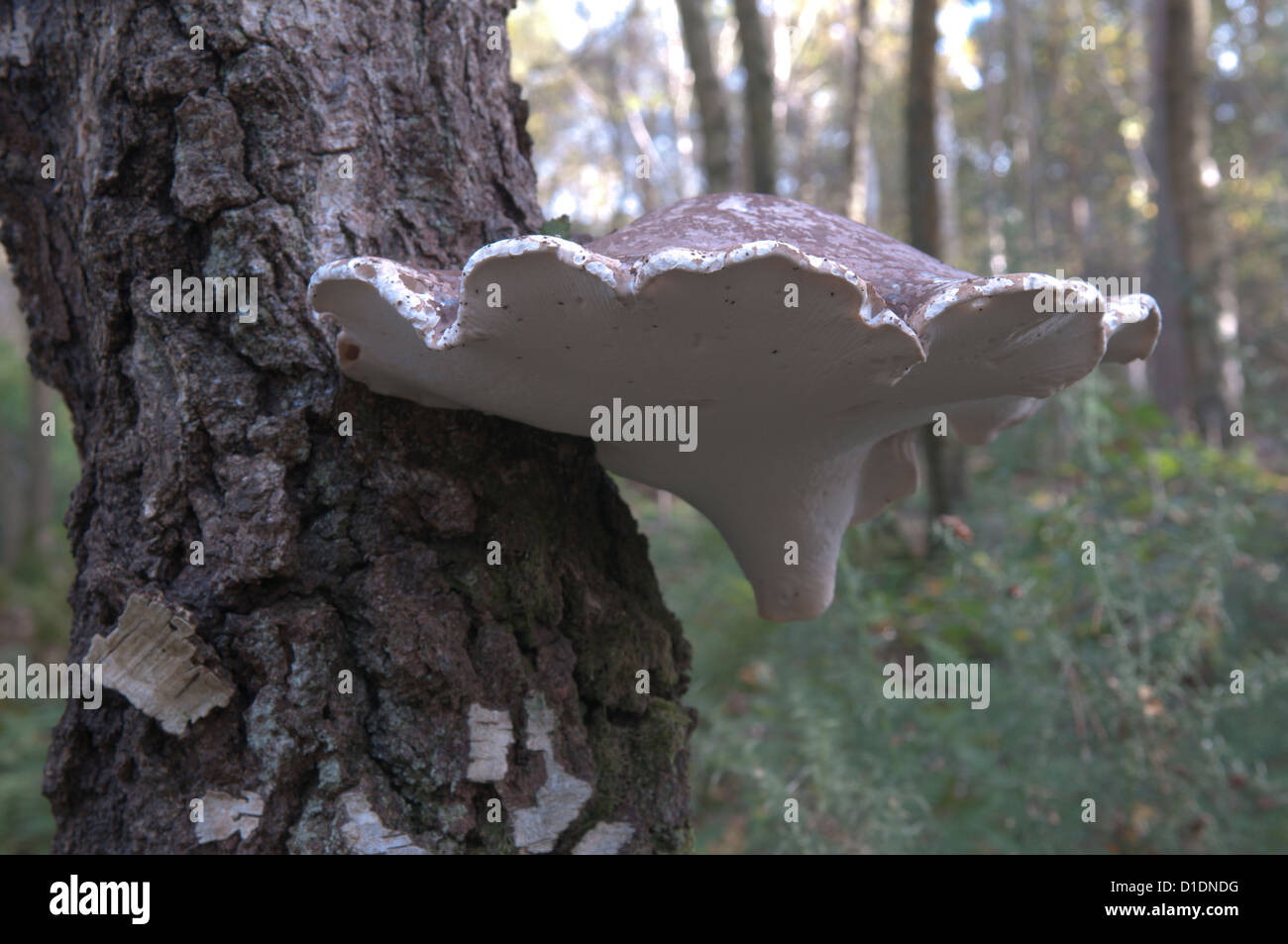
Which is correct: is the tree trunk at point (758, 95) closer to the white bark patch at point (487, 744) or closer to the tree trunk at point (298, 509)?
the tree trunk at point (298, 509)

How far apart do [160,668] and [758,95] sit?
276 inches

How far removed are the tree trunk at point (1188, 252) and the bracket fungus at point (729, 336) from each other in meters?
7.35

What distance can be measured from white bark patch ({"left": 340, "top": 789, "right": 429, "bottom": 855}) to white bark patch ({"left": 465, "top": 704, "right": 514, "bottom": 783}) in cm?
13

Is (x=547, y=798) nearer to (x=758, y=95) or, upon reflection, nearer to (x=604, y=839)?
(x=604, y=839)

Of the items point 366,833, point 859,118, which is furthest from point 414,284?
point 859,118

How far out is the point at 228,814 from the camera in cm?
131

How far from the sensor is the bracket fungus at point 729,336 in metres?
1.05

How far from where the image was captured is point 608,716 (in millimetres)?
1638

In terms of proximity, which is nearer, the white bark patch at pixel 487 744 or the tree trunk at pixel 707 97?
the white bark patch at pixel 487 744

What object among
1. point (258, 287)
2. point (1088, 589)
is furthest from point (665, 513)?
point (258, 287)

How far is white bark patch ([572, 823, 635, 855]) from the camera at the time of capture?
1.52 meters

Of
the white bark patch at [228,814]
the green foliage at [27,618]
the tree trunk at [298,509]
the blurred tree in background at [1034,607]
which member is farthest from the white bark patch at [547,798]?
the green foliage at [27,618]
